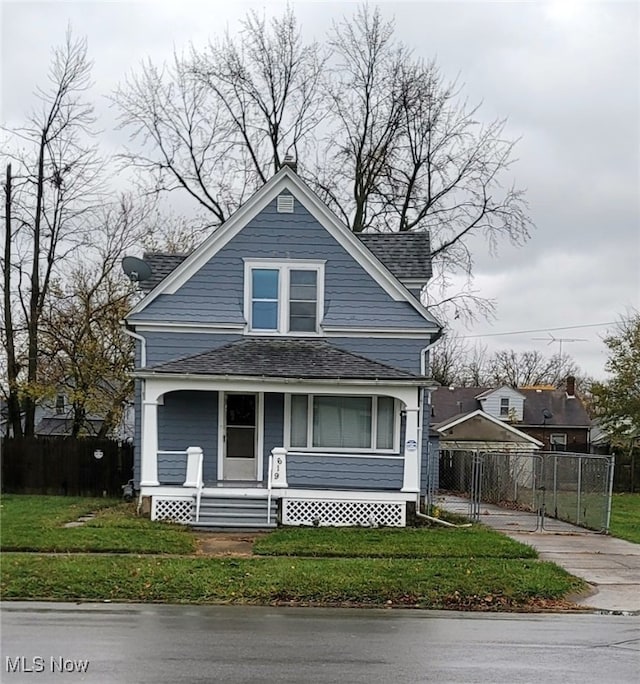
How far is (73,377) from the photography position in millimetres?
32656

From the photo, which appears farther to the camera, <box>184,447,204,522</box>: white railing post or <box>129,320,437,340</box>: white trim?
<box>129,320,437,340</box>: white trim

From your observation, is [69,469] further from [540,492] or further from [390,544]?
[390,544]

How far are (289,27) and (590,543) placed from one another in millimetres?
27833

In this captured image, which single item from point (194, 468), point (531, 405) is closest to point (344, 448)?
point (194, 468)

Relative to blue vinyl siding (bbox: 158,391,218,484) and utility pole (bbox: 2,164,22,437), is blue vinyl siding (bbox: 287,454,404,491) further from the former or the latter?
utility pole (bbox: 2,164,22,437)

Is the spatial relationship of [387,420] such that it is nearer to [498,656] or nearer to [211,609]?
[211,609]

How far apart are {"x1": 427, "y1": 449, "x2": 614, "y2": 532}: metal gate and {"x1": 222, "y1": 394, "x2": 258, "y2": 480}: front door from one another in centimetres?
449

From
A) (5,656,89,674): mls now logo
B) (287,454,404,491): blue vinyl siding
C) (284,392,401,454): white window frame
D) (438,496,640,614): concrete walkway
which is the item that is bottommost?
(438,496,640,614): concrete walkway

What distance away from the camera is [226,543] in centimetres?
1648

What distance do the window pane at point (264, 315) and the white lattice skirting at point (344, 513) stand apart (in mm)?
4479

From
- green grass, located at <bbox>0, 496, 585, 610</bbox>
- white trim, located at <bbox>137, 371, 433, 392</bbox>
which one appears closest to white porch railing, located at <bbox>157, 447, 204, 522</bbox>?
Result: white trim, located at <bbox>137, 371, 433, 392</bbox>

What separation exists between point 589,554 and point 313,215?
10.1 metres

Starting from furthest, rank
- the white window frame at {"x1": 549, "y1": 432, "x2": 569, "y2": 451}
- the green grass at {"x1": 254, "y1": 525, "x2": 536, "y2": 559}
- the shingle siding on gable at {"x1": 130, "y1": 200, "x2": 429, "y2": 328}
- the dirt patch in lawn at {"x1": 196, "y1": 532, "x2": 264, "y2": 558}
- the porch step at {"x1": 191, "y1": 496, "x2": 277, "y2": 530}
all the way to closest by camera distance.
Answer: the white window frame at {"x1": 549, "y1": 432, "x2": 569, "y2": 451} → the shingle siding on gable at {"x1": 130, "y1": 200, "x2": 429, "y2": 328} → the porch step at {"x1": 191, "y1": 496, "x2": 277, "y2": 530} → the dirt patch in lawn at {"x1": 196, "y1": 532, "x2": 264, "y2": 558} → the green grass at {"x1": 254, "y1": 525, "x2": 536, "y2": 559}

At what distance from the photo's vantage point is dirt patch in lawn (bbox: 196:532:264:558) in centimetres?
1523
